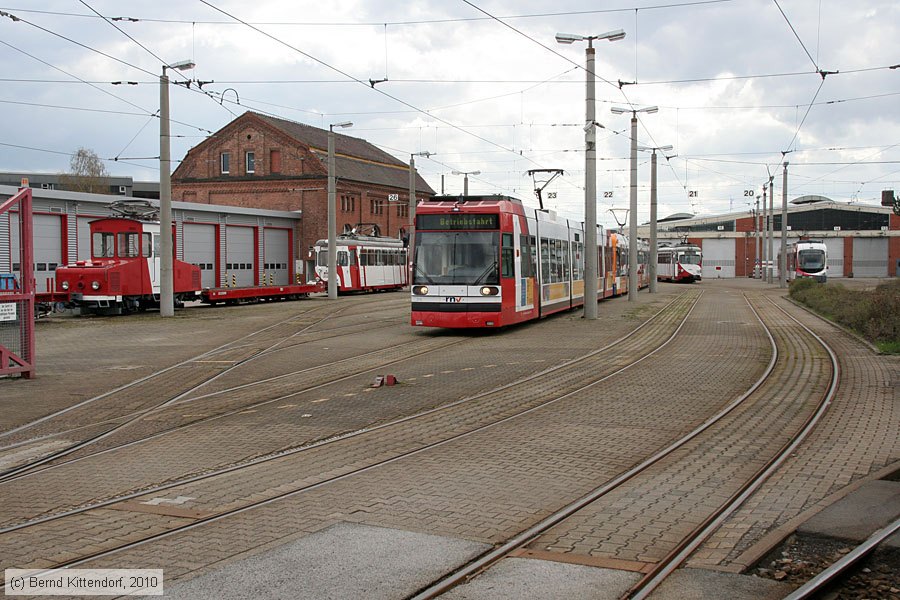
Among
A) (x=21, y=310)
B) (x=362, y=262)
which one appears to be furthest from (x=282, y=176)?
(x=21, y=310)

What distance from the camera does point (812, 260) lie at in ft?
206

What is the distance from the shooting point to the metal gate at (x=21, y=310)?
1412cm

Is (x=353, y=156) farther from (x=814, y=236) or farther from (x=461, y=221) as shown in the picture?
(x=461, y=221)

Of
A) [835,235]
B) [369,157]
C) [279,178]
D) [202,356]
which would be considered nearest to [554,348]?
[202,356]

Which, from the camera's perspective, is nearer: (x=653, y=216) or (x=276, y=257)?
(x=653, y=216)

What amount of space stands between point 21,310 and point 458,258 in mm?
9867

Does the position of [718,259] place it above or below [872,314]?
above

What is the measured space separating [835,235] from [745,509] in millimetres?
90167

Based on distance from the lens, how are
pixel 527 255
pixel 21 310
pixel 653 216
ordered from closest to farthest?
1. pixel 21 310
2. pixel 527 255
3. pixel 653 216

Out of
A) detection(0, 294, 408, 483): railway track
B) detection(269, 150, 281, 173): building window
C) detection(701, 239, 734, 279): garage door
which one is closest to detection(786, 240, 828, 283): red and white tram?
detection(701, 239, 734, 279): garage door

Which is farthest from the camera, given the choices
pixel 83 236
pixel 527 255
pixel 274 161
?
pixel 274 161

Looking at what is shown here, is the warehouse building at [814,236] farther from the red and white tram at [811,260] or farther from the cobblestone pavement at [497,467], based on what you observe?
the cobblestone pavement at [497,467]

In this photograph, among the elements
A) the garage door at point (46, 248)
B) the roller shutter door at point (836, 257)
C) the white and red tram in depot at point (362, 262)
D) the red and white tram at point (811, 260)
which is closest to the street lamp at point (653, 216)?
the white and red tram in depot at point (362, 262)

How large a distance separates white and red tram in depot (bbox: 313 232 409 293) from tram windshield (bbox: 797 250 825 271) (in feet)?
95.8
